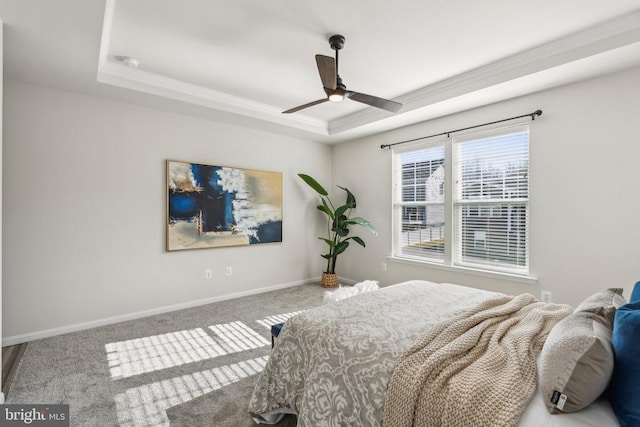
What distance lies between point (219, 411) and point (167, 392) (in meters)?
0.44

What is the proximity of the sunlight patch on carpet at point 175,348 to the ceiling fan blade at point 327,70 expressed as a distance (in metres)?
2.31

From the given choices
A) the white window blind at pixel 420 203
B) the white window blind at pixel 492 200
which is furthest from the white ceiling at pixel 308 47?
the white window blind at pixel 420 203

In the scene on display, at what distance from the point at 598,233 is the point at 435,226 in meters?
1.60

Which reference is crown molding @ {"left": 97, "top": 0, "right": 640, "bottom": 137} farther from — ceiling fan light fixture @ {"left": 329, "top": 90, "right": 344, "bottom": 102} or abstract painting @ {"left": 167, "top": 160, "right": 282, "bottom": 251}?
ceiling fan light fixture @ {"left": 329, "top": 90, "right": 344, "bottom": 102}

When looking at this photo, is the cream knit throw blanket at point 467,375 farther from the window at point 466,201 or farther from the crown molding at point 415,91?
the crown molding at point 415,91

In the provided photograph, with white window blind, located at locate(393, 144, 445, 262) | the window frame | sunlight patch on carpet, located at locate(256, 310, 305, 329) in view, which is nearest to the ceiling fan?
the window frame

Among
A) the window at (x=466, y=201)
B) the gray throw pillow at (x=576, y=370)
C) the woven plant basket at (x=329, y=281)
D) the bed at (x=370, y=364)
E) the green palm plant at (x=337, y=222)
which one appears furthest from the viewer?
the woven plant basket at (x=329, y=281)

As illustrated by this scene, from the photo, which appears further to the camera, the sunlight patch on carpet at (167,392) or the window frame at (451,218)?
the window frame at (451,218)

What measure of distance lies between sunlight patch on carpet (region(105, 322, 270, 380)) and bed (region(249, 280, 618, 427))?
40.2 inches

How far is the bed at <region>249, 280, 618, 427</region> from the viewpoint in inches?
41.5

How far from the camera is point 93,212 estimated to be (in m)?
3.19

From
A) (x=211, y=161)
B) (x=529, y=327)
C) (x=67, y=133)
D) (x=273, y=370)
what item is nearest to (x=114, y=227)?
(x=67, y=133)

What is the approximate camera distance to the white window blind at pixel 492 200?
325 centimetres

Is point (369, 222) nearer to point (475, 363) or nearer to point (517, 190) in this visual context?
point (517, 190)
